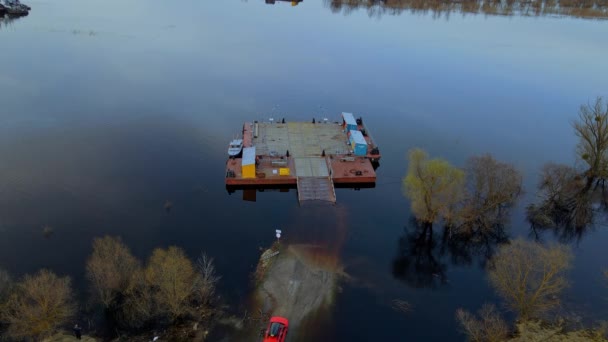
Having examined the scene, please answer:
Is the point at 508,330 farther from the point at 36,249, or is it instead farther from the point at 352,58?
the point at 352,58

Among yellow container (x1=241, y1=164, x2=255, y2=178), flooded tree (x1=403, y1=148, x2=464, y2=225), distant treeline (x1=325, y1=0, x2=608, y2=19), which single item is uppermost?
distant treeline (x1=325, y1=0, x2=608, y2=19)

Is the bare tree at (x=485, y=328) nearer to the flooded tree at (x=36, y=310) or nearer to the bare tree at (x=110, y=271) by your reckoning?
the bare tree at (x=110, y=271)

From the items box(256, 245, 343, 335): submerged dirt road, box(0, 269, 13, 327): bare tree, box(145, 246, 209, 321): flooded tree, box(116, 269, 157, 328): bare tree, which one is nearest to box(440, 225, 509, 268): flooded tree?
box(256, 245, 343, 335): submerged dirt road

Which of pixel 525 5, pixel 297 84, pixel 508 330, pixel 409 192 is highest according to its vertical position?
pixel 525 5

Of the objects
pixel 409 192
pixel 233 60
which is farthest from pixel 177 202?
pixel 233 60

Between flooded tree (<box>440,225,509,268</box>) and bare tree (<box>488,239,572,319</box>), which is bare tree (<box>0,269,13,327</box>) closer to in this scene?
bare tree (<box>488,239,572,319</box>)

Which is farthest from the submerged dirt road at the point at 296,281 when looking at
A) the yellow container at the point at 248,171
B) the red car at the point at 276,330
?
the yellow container at the point at 248,171
